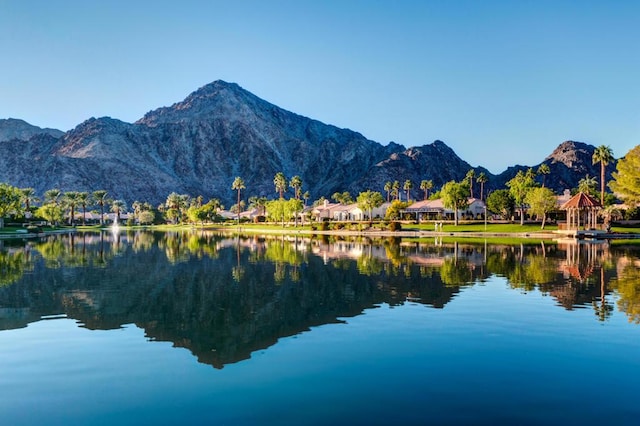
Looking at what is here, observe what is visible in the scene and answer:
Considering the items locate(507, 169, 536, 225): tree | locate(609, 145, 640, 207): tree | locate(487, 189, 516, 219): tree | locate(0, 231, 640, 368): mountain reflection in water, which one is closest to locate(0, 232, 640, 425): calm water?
locate(0, 231, 640, 368): mountain reflection in water

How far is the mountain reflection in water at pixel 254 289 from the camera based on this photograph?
19.0 m

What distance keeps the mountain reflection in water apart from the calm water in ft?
0.56

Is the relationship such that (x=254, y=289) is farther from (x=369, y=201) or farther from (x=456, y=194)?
(x=369, y=201)

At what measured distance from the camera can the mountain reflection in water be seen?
19016 millimetres

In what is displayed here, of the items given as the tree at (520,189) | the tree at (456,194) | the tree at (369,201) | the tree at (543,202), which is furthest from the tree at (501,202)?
the tree at (369,201)

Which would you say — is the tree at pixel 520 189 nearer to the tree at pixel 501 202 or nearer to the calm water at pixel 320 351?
the tree at pixel 501 202

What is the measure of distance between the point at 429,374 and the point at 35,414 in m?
A: 9.10

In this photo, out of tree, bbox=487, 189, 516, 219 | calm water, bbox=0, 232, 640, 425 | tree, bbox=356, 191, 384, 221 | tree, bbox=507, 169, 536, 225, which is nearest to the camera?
calm water, bbox=0, 232, 640, 425

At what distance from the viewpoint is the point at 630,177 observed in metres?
84.4

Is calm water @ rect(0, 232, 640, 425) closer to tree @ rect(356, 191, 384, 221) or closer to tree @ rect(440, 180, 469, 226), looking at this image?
tree @ rect(440, 180, 469, 226)

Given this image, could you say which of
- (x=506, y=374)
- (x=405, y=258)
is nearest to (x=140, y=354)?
(x=506, y=374)

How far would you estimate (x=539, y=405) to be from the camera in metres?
11.1

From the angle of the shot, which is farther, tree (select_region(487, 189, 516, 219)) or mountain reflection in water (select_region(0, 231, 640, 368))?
tree (select_region(487, 189, 516, 219))

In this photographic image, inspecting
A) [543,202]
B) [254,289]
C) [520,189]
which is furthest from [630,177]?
[254,289]
